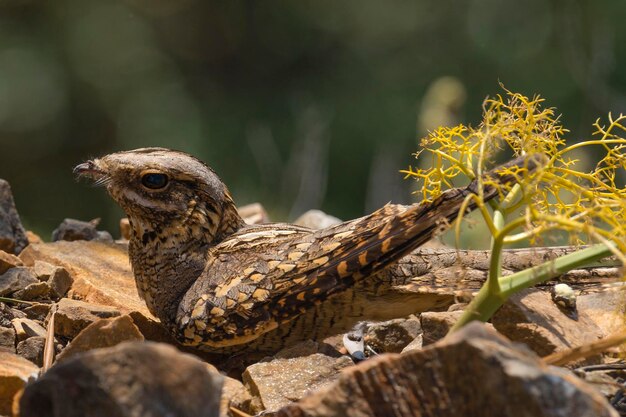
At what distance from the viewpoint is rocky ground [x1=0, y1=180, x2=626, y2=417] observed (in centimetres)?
146

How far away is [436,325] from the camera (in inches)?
95.4

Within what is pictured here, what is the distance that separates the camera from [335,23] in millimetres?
10805

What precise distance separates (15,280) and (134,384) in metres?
1.72

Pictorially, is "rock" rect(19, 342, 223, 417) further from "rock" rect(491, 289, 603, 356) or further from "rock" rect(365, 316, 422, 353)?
"rock" rect(365, 316, 422, 353)

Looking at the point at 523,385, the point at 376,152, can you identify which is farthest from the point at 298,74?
the point at 523,385

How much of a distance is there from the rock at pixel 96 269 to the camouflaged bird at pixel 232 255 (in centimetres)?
15

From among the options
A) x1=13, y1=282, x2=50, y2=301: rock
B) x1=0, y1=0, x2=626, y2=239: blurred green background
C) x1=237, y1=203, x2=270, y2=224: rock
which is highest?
x1=0, y1=0, x2=626, y2=239: blurred green background

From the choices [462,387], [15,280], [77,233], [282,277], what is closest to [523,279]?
[462,387]

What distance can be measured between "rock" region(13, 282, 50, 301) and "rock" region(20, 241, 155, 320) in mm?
180

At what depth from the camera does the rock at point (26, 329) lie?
269 cm

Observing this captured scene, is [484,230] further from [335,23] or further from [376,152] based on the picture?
[335,23]

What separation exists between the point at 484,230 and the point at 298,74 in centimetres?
663

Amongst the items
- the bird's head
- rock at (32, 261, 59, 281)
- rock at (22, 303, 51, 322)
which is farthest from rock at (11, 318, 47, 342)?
the bird's head

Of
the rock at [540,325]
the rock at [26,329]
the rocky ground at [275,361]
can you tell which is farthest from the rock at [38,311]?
the rock at [540,325]
